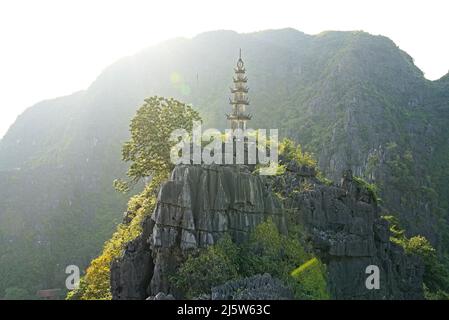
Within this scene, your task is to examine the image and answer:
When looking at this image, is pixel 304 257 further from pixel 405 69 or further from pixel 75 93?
pixel 75 93

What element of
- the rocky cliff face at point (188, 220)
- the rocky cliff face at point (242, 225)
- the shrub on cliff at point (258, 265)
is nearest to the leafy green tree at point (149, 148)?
the rocky cliff face at point (188, 220)

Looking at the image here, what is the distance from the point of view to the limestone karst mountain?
327 ft

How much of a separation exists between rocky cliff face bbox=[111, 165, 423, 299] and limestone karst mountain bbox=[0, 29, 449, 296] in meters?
61.2

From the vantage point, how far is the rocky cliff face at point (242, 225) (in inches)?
1148

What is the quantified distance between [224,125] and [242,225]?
96.1m

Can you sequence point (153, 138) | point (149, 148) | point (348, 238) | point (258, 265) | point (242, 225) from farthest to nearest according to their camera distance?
point (149, 148) < point (153, 138) < point (348, 238) < point (242, 225) < point (258, 265)

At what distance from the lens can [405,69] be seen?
481 ft

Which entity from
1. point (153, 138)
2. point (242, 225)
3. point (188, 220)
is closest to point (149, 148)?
point (153, 138)

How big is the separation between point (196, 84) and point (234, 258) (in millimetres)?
131357

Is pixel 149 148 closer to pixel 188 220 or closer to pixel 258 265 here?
pixel 188 220

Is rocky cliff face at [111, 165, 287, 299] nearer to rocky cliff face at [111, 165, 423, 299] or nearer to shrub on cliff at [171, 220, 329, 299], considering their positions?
rocky cliff face at [111, 165, 423, 299]

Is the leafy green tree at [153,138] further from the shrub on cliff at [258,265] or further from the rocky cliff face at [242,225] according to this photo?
the shrub on cliff at [258,265]

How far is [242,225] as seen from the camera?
30266 millimetres

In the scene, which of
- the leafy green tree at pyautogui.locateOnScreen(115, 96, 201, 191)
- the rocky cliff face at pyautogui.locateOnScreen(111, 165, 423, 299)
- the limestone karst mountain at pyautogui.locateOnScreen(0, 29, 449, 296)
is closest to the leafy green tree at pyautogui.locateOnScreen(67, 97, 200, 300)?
the leafy green tree at pyautogui.locateOnScreen(115, 96, 201, 191)
